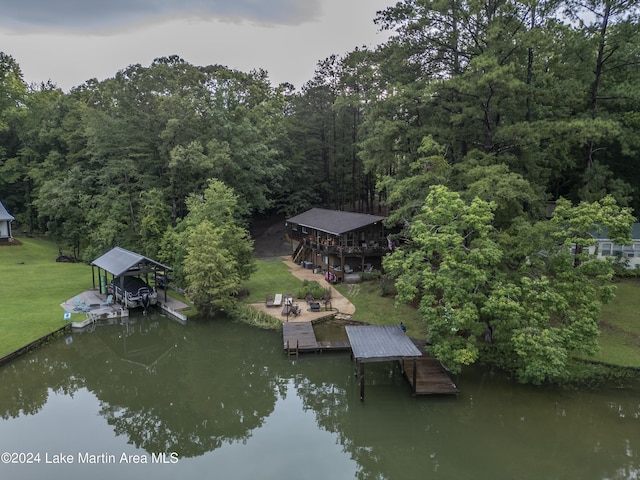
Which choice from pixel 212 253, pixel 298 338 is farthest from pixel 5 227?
pixel 298 338

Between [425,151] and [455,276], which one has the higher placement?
[425,151]

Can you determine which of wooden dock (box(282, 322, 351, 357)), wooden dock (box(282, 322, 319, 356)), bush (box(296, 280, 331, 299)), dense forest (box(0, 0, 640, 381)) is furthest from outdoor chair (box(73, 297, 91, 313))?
bush (box(296, 280, 331, 299))

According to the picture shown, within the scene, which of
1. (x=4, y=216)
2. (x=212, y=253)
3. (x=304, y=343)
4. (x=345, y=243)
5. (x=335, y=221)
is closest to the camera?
(x=304, y=343)

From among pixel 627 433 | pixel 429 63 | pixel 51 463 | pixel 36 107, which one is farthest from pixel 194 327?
pixel 36 107

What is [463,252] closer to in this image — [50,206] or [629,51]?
[629,51]

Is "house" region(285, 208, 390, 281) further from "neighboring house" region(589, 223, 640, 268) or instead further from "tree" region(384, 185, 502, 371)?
"neighboring house" region(589, 223, 640, 268)

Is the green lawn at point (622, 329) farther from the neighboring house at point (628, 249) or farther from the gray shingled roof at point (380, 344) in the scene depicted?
the gray shingled roof at point (380, 344)

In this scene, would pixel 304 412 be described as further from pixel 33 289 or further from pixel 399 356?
pixel 33 289
